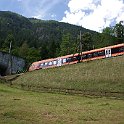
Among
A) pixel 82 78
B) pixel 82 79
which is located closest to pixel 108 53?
pixel 82 78

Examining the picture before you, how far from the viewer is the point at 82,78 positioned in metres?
63.6

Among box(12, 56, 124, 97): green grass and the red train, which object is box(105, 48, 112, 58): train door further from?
box(12, 56, 124, 97): green grass

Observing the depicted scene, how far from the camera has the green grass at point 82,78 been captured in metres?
54.8

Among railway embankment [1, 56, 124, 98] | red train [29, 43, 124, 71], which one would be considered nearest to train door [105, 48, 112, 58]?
red train [29, 43, 124, 71]

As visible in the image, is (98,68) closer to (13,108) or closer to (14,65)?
(13,108)

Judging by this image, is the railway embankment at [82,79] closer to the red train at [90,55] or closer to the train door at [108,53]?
the red train at [90,55]

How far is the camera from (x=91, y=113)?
93.6 ft

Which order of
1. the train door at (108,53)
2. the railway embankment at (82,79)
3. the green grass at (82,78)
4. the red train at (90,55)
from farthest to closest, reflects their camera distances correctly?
the train door at (108,53) → the red train at (90,55) → the green grass at (82,78) → the railway embankment at (82,79)

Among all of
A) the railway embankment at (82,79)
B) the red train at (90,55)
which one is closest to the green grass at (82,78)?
the railway embankment at (82,79)

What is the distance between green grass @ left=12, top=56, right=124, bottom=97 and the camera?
54.8 m

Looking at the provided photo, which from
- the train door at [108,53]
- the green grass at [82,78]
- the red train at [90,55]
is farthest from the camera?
the train door at [108,53]

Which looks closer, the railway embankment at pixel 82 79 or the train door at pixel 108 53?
the railway embankment at pixel 82 79

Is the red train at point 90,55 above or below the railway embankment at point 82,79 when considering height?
above

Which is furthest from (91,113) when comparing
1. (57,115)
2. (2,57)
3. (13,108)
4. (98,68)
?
(2,57)
